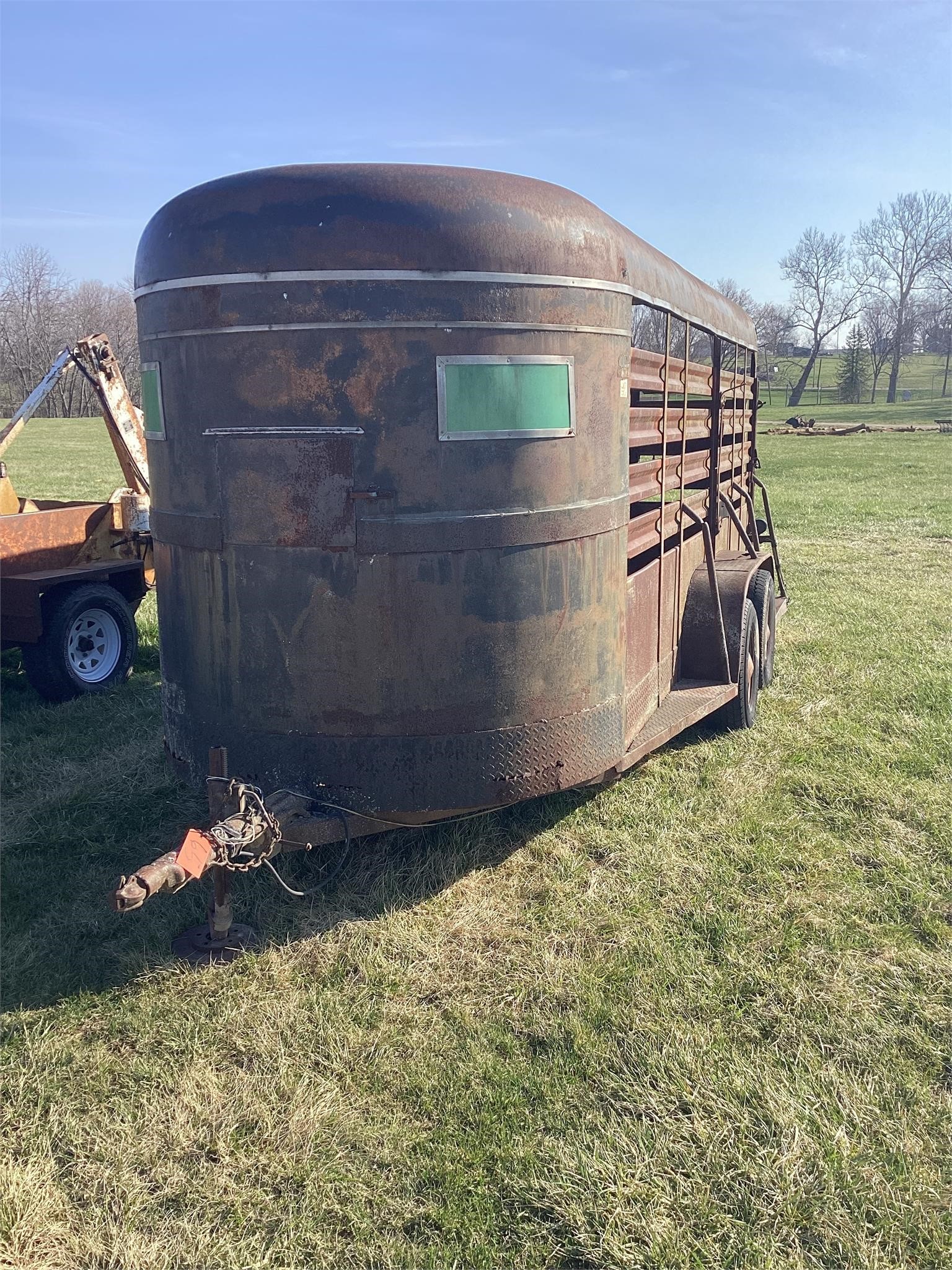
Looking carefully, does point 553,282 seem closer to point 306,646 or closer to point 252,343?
point 252,343

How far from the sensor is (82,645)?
22.8ft

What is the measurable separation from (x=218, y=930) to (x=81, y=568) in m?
4.02

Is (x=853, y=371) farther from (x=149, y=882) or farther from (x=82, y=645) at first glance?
(x=149, y=882)

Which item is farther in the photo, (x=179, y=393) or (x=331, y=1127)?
(x=179, y=393)

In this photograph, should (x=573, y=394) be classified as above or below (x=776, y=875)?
above

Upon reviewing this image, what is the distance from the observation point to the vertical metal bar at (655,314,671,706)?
4891 millimetres

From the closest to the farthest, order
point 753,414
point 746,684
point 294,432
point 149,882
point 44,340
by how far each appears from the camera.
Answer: point 149,882, point 294,432, point 746,684, point 753,414, point 44,340

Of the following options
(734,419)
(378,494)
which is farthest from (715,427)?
(378,494)

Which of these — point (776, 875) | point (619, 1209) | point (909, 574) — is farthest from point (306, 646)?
point (909, 574)

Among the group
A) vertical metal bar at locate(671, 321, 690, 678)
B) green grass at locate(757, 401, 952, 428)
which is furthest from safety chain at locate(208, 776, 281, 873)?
green grass at locate(757, 401, 952, 428)

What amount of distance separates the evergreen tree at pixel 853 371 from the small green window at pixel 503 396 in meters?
67.4

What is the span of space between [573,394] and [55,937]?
9.46ft

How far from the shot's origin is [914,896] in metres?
4.17

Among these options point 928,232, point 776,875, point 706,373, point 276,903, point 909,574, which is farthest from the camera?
point 928,232
